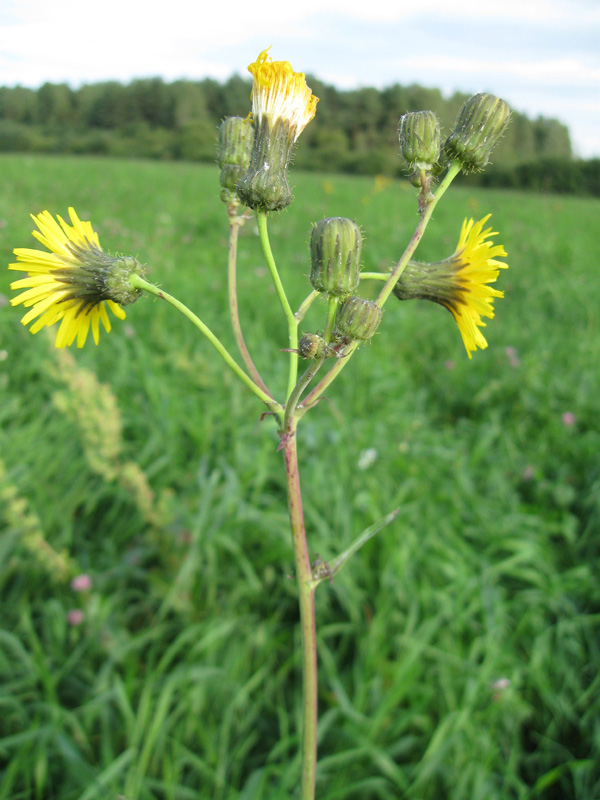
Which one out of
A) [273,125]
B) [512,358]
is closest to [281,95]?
[273,125]

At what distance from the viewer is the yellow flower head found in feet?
2.62

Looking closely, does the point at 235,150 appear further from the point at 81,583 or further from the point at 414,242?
the point at 81,583

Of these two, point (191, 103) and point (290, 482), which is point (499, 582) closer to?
point (290, 482)

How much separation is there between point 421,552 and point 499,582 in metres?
0.43

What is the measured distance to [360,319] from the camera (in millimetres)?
698

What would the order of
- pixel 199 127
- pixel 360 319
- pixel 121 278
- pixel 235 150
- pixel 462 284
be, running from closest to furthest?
pixel 360 319, pixel 121 278, pixel 462 284, pixel 235 150, pixel 199 127

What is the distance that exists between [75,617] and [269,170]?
176 cm

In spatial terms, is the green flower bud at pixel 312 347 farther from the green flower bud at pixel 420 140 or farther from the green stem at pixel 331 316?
the green flower bud at pixel 420 140

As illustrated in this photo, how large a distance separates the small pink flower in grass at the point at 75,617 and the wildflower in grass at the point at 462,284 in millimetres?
1695

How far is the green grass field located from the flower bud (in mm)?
517

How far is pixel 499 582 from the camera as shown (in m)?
2.47

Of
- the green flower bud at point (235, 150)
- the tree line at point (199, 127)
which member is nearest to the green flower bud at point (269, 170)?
the green flower bud at point (235, 150)

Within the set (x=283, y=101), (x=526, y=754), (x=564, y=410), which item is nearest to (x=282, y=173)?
(x=283, y=101)

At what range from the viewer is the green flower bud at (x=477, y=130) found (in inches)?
34.8
